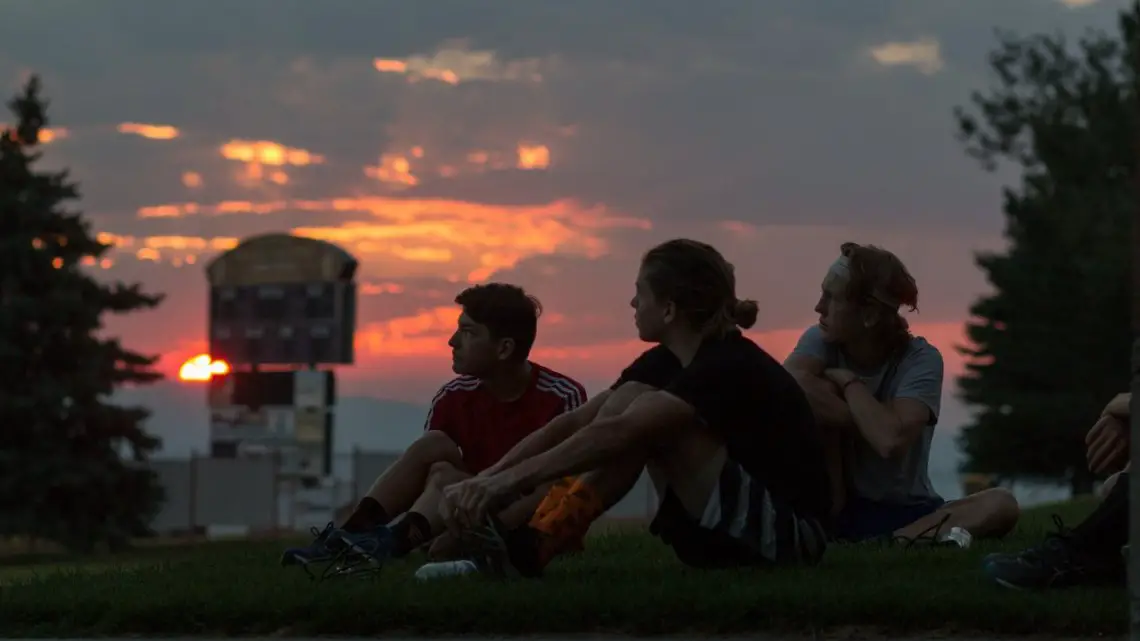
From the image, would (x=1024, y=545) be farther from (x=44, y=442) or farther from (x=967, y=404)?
(x=967, y=404)

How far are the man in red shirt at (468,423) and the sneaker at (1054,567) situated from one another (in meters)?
2.11

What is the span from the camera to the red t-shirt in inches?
334

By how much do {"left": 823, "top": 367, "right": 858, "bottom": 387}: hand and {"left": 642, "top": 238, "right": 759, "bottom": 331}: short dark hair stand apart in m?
1.48

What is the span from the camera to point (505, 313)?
27.1 feet

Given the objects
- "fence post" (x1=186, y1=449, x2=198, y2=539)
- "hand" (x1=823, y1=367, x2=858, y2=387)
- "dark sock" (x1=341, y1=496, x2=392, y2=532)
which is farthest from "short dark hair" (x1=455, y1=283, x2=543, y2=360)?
"fence post" (x1=186, y1=449, x2=198, y2=539)

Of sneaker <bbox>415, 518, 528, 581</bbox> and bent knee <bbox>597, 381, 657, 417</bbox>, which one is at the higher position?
bent knee <bbox>597, 381, 657, 417</bbox>

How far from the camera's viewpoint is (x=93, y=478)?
34.3 m

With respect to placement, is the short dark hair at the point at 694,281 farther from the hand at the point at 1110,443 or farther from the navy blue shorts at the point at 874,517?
the navy blue shorts at the point at 874,517

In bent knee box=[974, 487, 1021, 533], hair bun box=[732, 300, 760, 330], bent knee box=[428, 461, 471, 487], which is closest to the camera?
hair bun box=[732, 300, 760, 330]

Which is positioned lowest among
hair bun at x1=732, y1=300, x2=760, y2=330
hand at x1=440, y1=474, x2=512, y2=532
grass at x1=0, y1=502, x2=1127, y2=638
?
grass at x1=0, y1=502, x2=1127, y2=638

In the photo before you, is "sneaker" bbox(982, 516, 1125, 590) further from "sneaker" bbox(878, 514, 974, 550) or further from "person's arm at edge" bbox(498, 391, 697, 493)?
"sneaker" bbox(878, 514, 974, 550)

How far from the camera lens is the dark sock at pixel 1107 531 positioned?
6762mm

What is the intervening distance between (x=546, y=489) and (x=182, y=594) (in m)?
1.70

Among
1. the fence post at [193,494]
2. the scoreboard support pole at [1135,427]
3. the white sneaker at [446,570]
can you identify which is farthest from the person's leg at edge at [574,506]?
the fence post at [193,494]
